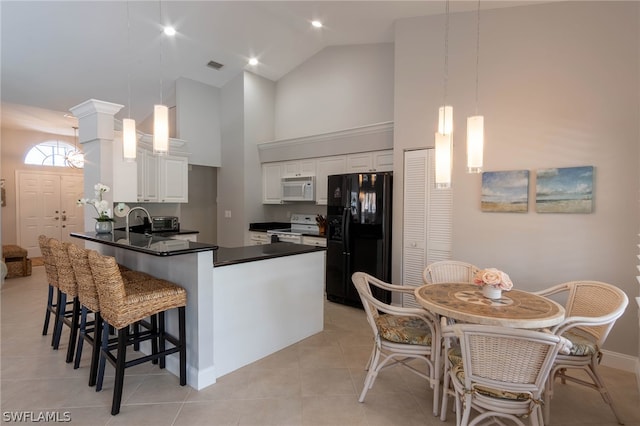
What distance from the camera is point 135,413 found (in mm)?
2111

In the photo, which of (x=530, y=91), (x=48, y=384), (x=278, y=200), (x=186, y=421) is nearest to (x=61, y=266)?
(x=48, y=384)

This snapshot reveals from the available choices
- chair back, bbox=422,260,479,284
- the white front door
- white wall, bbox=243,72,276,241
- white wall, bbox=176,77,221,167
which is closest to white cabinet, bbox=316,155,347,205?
white wall, bbox=243,72,276,241

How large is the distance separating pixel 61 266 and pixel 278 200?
141 inches

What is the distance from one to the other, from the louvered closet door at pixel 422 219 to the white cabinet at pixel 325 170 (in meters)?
1.37

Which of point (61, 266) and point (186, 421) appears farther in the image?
point (61, 266)

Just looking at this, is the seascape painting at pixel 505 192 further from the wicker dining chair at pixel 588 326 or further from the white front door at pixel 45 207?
the white front door at pixel 45 207

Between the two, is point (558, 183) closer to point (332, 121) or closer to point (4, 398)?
point (332, 121)

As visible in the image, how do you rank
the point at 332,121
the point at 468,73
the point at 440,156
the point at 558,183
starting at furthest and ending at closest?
the point at 332,121
the point at 468,73
the point at 558,183
the point at 440,156

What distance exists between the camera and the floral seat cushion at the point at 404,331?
223 centimetres

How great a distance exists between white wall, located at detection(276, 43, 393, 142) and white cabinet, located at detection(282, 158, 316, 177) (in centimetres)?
58

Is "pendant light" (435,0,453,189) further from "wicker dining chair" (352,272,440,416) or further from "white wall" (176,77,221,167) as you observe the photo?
"white wall" (176,77,221,167)

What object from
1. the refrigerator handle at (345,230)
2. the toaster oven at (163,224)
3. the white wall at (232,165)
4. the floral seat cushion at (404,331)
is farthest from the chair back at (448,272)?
the toaster oven at (163,224)

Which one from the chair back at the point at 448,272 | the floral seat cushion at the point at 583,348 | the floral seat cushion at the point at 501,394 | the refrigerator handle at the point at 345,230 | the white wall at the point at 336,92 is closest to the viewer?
the floral seat cushion at the point at 501,394

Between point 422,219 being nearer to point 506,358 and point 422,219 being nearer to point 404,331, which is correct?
point 404,331
